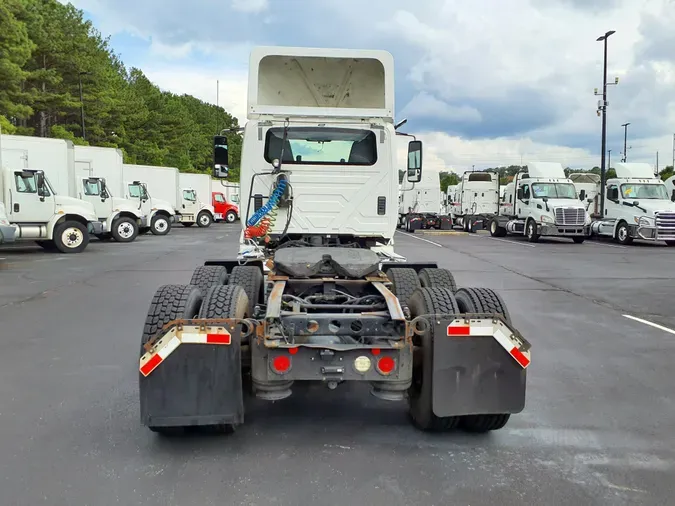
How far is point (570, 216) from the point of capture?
26.1m

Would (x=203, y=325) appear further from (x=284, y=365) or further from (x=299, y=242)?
(x=299, y=242)

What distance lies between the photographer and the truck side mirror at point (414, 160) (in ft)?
25.3

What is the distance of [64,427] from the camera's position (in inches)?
174

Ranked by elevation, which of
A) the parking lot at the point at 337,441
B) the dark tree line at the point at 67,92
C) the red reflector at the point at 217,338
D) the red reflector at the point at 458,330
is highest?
the dark tree line at the point at 67,92

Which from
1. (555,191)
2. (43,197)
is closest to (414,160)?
(43,197)

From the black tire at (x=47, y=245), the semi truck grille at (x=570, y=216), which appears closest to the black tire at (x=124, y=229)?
the black tire at (x=47, y=245)

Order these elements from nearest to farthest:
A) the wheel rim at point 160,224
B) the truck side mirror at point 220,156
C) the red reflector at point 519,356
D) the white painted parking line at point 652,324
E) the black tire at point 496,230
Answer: the red reflector at point 519,356
the truck side mirror at point 220,156
the white painted parking line at point 652,324
the wheel rim at point 160,224
the black tire at point 496,230

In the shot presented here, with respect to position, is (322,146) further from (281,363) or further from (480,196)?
(480,196)

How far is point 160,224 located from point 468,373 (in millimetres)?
27916

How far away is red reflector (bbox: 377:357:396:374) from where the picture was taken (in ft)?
12.8

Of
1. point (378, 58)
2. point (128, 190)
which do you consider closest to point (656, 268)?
point (378, 58)

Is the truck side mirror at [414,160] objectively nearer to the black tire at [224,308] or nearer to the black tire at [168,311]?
the black tire at [224,308]

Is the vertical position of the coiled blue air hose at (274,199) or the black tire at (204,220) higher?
the coiled blue air hose at (274,199)

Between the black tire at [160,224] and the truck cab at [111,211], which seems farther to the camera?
the black tire at [160,224]
